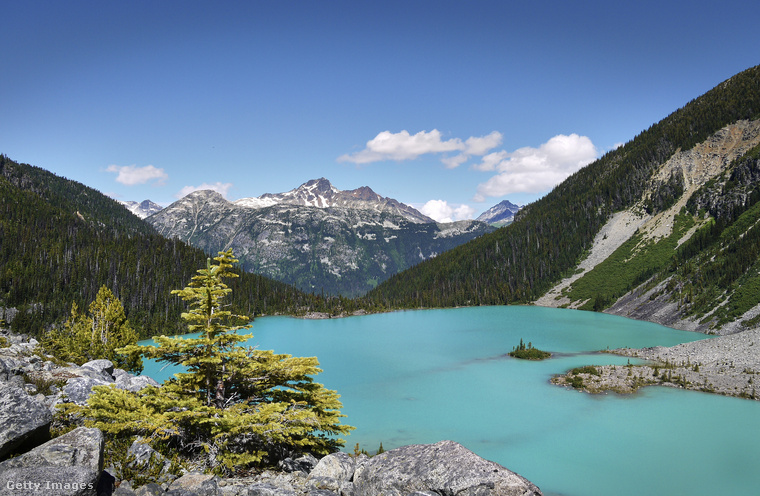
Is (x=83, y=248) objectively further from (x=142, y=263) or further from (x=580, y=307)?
(x=580, y=307)

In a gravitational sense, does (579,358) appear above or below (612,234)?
below

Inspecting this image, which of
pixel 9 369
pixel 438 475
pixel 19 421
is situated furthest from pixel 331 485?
pixel 9 369

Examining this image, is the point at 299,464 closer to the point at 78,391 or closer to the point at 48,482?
the point at 48,482

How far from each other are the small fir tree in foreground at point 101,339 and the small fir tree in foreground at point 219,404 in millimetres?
21880

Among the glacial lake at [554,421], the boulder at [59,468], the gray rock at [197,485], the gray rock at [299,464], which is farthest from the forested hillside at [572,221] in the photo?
the boulder at [59,468]

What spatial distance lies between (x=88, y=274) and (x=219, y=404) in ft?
468

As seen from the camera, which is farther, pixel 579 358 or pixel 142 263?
pixel 142 263

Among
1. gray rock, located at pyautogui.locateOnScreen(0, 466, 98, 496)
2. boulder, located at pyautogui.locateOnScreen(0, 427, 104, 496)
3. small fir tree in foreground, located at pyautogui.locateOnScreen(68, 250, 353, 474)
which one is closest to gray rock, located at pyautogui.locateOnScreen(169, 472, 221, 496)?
small fir tree in foreground, located at pyautogui.locateOnScreen(68, 250, 353, 474)

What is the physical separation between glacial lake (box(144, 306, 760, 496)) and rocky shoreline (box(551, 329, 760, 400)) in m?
1.63

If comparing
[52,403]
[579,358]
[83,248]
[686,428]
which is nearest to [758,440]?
[686,428]

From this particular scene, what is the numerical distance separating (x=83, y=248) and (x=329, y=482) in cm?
16183

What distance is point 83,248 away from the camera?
454ft
